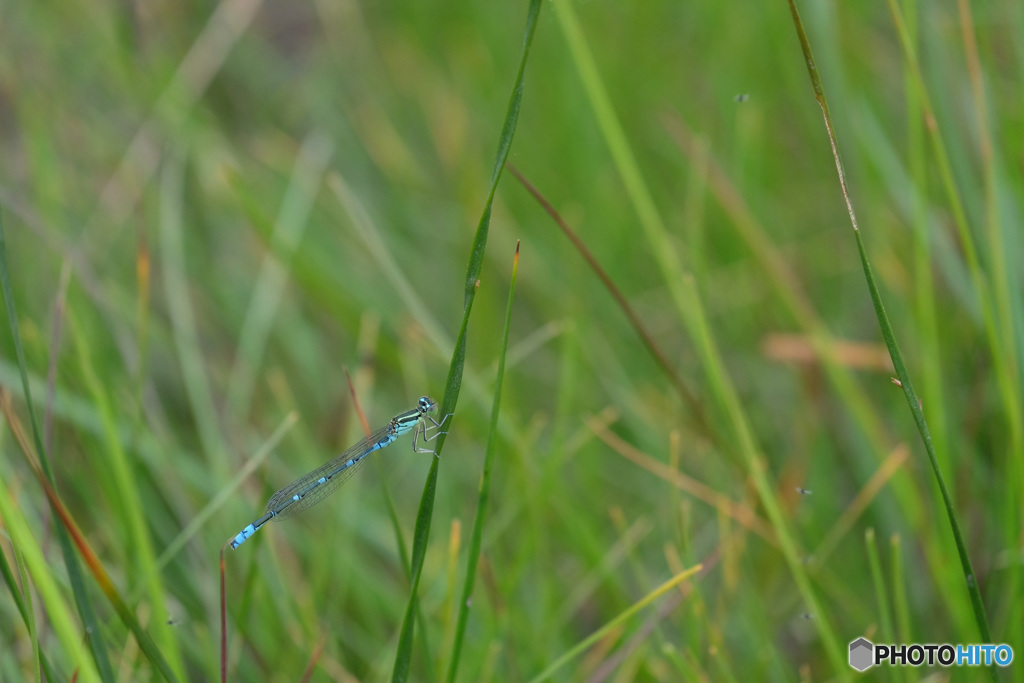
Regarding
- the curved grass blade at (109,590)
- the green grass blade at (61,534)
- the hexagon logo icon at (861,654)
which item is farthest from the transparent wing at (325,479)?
the hexagon logo icon at (861,654)

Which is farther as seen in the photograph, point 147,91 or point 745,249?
point 147,91

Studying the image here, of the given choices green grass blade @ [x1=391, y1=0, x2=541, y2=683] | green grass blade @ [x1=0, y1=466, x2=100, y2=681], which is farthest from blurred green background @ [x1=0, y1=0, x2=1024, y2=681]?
green grass blade @ [x1=391, y1=0, x2=541, y2=683]

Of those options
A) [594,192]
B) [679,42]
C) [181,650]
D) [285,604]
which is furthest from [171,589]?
[679,42]

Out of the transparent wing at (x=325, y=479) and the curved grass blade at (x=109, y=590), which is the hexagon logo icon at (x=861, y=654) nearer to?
the transparent wing at (x=325, y=479)

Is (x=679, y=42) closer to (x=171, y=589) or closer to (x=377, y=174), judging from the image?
(x=377, y=174)

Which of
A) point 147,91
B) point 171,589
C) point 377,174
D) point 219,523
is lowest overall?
point 171,589

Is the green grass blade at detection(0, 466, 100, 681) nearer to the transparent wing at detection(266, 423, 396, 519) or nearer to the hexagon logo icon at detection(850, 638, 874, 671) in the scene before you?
the transparent wing at detection(266, 423, 396, 519)

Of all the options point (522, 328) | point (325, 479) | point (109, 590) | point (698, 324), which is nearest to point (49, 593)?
point (109, 590)

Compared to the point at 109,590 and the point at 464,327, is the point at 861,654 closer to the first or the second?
the point at 464,327
